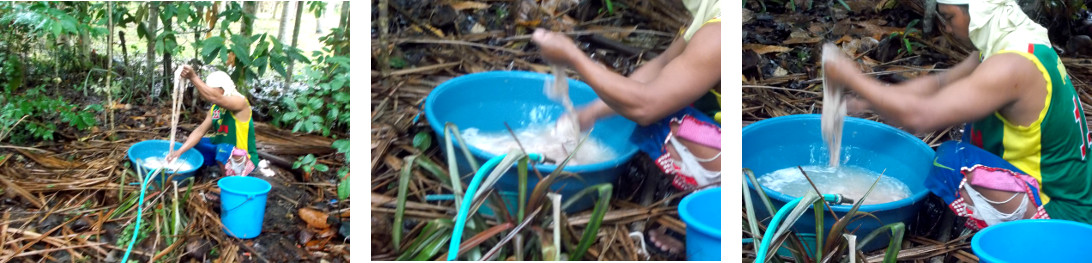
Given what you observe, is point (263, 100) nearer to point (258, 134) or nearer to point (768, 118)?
point (258, 134)

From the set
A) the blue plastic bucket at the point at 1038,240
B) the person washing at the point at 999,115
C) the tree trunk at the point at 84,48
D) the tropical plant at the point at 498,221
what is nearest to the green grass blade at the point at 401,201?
the tropical plant at the point at 498,221

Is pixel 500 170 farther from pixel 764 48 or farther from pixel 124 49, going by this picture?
pixel 124 49

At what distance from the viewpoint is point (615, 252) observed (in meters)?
2.09

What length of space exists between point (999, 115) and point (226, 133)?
1980 mm

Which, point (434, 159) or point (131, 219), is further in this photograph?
point (131, 219)

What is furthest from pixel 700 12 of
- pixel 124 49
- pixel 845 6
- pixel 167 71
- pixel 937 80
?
pixel 124 49

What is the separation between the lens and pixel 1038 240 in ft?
6.68

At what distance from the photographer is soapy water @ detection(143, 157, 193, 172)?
220cm

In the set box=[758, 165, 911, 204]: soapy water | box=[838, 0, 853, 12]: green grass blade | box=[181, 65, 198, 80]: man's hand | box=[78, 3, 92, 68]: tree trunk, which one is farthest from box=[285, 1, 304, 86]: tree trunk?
box=[838, 0, 853, 12]: green grass blade

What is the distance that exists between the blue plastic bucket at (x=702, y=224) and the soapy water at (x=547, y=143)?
0.23 m

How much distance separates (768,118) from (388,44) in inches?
39.7

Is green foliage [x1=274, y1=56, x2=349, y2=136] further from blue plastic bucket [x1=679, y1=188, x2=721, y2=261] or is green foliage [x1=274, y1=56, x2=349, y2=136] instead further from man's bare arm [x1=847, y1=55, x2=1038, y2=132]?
man's bare arm [x1=847, y1=55, x2=1038, y2=132]

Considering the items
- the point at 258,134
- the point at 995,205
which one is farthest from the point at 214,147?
the point at 995,205

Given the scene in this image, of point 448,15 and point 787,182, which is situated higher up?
point 448,15
